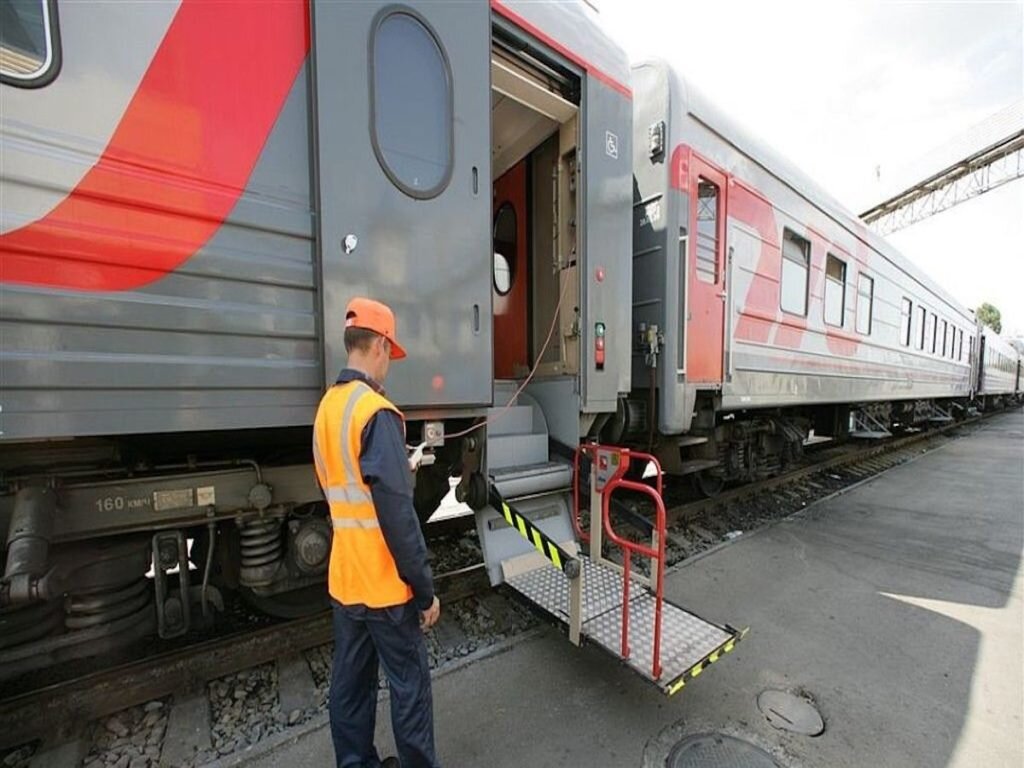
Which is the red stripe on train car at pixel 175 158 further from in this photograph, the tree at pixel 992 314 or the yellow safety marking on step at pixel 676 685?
the tree at pixel 992 314

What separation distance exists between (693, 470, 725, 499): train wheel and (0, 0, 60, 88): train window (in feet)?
19.8

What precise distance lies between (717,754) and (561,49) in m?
3.88

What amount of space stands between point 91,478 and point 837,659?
13.1ft

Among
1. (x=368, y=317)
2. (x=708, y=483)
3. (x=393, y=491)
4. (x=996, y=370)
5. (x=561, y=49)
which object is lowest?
(x=708, y=483)

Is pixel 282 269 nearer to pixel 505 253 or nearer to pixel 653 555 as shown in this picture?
pixel 653 555

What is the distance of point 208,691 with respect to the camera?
2.43 m

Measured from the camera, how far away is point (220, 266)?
191cm

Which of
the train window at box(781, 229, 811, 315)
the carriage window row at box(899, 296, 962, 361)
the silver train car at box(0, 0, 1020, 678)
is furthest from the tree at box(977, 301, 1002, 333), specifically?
the silver train car at box(0, 0, 1020, 678)

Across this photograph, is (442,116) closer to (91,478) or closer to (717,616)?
(91,478)

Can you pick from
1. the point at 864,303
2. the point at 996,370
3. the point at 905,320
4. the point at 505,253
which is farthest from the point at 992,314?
the point at 505,253

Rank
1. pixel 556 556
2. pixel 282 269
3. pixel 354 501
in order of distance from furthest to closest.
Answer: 1. pixel 556 556
2. pixel 282 269
3. pixel 354 501

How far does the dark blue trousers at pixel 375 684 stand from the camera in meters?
1.74

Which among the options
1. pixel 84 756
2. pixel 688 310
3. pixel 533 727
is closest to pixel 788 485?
pixel 688 310

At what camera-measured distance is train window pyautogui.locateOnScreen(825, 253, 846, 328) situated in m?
6.52
